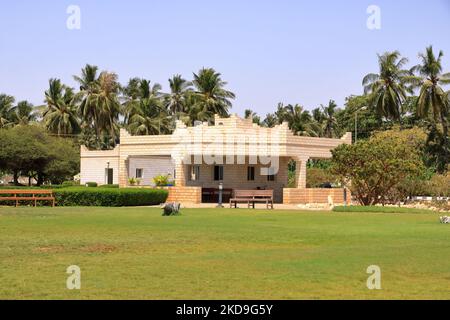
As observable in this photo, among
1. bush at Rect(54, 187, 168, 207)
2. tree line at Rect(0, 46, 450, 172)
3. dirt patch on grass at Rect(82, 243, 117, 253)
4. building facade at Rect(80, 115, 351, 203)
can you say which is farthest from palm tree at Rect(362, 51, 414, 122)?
dirt patch on grass at Rect(82, 243, 117, 253)

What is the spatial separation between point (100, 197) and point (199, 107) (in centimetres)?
4424

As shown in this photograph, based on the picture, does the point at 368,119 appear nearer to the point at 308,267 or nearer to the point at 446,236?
the point at 446,236

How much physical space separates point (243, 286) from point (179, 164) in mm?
39325

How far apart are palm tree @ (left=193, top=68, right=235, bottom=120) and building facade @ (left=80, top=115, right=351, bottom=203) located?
30154mm

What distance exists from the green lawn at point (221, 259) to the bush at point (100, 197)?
1417cm

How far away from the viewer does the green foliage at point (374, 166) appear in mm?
40375

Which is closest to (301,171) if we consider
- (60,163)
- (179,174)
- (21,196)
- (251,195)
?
(179,174)

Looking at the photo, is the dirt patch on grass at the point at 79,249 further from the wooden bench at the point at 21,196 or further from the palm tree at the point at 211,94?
the palm tree at the point at 211,94

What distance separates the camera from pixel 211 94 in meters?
86.2

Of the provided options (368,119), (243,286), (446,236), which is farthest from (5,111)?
(243,286)

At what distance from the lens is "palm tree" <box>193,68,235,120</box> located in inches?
3346

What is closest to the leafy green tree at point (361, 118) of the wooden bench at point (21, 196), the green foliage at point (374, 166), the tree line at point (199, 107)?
the tree line at point (199, 107)

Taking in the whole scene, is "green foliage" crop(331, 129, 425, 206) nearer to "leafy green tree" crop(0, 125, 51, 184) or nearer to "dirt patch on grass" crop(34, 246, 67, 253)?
"dirt patch on grass" crop(34, 246, 67, 253)

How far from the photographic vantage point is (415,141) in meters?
66.9
